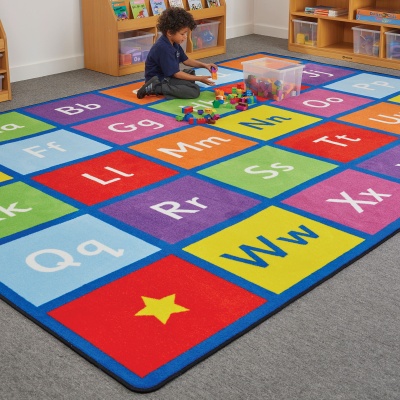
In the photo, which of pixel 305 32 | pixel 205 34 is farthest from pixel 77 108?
pixel 305 32

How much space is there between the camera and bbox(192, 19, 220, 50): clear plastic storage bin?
19.6 ft

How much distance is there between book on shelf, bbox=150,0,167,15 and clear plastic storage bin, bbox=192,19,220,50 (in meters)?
0.47

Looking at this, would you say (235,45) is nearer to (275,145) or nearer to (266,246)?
(275,145)

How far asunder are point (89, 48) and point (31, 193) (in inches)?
100

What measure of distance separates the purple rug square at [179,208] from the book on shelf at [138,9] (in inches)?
95.0

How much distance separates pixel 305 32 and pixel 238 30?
94cm

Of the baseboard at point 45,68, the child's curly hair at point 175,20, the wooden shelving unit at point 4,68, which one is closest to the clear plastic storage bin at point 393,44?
the child's curly hair at point 175,20

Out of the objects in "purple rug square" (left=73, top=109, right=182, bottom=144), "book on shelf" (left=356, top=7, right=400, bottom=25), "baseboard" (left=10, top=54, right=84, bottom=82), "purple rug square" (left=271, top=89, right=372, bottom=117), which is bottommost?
"purple rug square" (left=73, top=109, right=182, bottom=144)

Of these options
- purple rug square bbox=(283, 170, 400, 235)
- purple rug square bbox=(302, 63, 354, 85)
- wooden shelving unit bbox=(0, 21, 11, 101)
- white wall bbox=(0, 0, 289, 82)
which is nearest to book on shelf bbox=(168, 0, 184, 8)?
white wall bbox=(0, 0, 289, 82)

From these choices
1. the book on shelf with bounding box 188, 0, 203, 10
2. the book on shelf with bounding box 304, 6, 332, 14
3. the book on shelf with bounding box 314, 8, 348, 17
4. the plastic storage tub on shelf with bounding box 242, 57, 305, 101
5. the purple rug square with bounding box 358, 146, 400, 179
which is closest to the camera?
the purple rug square with bounding box 358, 146, 400, 179

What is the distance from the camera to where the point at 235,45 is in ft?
21.4

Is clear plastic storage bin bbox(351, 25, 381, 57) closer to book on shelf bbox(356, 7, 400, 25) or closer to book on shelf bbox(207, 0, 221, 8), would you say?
book on shelf bbox(356, 7, 400, 25)

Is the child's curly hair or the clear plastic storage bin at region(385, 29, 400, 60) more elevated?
the child's curly hair

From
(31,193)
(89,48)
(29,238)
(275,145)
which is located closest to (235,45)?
(89,48)
